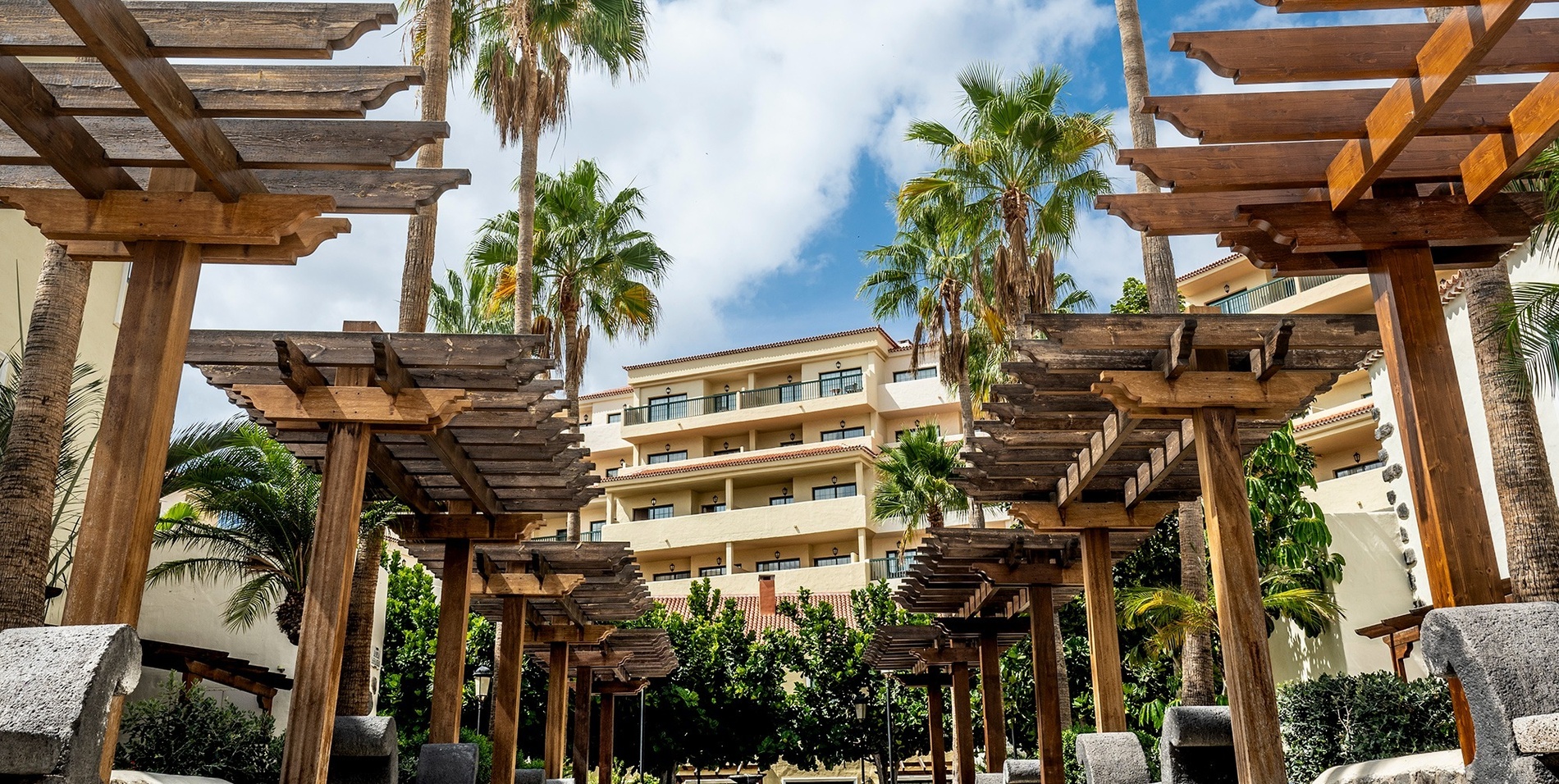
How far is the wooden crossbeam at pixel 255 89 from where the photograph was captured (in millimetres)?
6840

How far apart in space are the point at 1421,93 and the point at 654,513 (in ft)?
146

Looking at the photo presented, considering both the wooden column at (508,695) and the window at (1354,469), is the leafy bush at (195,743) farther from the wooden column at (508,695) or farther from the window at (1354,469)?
the window at (1354,469)

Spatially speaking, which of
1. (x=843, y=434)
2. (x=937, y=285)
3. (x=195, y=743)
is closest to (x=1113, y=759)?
(x=195, y=743)

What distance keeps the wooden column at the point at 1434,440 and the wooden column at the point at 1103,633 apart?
5532 mm

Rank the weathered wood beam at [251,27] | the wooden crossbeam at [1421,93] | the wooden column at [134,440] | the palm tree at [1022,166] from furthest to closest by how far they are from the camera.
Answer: the palm tree at [1022,166], the wooden column at [134,440], the weathered wood beam at [251,27], the wooden crossbeam at [1421,93]

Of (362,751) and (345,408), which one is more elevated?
(345,408)

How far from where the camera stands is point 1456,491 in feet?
22.6

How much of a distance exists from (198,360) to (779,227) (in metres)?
30.3

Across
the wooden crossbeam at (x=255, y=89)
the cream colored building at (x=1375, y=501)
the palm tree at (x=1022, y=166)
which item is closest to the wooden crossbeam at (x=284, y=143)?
the wooden crossbeam at (x=255, y=89)

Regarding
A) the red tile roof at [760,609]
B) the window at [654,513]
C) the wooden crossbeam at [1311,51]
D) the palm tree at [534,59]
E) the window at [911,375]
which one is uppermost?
the window at [911,375]

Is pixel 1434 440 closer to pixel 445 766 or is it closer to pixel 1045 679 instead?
pixel 1045 679

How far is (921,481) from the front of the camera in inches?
1142

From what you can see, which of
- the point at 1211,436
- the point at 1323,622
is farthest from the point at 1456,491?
the point at 1323,622

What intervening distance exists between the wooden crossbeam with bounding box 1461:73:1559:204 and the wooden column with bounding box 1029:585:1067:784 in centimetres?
845
